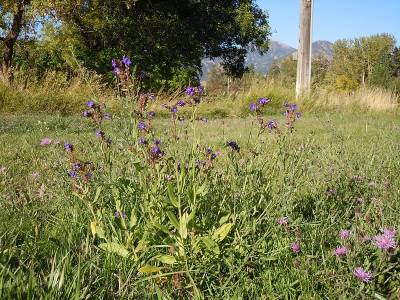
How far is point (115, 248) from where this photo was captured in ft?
5.62

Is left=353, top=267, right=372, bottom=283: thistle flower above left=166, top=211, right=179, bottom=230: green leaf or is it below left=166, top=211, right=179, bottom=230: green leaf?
below

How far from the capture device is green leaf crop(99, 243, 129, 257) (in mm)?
1697

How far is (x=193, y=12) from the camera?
835 inches

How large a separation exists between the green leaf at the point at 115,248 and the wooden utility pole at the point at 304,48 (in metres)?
12.1

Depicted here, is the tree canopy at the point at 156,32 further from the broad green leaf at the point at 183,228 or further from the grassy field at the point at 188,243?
the broad green leaf at the point at 183,228

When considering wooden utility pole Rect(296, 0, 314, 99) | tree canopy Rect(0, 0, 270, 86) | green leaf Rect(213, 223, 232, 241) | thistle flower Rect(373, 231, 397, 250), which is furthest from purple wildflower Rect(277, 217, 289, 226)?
tree canopy Rect(0, 0, 270, 86)

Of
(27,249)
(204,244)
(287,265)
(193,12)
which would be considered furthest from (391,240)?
(193,12)

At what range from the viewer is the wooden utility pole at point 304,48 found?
43.6 ft

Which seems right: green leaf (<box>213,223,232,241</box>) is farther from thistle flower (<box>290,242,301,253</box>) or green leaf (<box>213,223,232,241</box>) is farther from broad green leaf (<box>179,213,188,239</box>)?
thistle flower (<box>290,242,301,253</box>)

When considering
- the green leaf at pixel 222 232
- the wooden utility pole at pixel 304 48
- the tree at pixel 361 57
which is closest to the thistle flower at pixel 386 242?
the green leaf at pixel 222 232

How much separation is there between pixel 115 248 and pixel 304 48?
42.4ft

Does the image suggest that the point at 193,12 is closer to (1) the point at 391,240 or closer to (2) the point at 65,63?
(2) the point at 65,63

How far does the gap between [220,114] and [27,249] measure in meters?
9.79

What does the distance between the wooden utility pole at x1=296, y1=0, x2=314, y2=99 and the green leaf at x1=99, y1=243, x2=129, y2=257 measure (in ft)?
39.7
